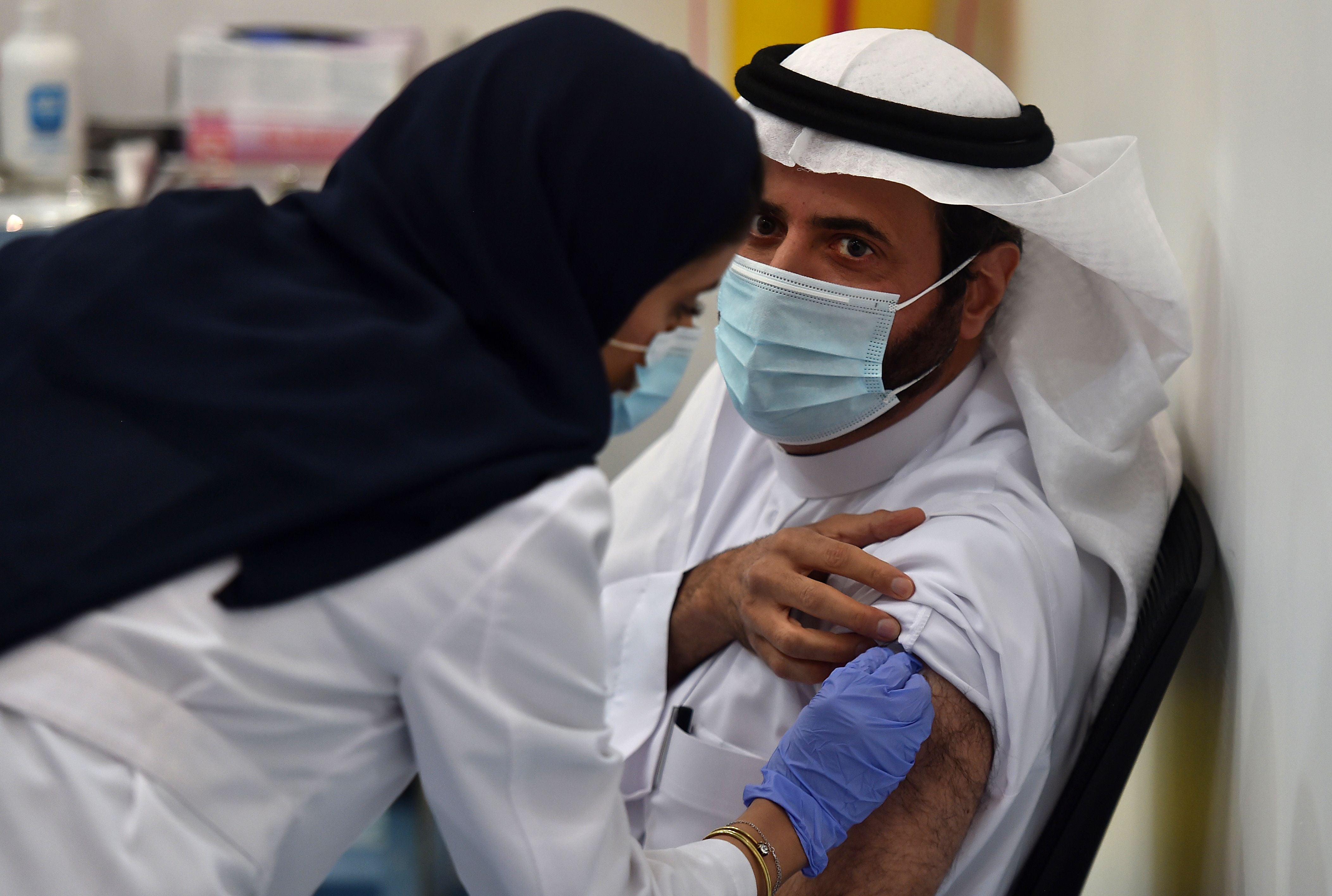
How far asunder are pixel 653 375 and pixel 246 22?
2437 millimetres

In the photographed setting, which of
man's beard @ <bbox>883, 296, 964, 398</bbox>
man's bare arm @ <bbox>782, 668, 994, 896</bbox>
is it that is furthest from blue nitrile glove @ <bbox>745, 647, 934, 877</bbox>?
man's beard @ <bbox>883, 296, 964, 398</bbox>

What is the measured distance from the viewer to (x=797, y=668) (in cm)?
144

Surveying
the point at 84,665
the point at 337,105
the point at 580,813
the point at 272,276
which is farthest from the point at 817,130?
the point at 337,105

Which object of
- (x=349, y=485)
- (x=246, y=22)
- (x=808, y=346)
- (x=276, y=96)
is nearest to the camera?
(x=349, y=485)

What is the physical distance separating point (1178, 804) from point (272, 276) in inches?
51.2

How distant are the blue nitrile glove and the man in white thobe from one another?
5cm

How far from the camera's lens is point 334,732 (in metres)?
0.92

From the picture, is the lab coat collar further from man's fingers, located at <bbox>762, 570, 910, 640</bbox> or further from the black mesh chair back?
the black mesh chair back

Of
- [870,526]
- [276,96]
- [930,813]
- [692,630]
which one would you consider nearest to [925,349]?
[870,526]

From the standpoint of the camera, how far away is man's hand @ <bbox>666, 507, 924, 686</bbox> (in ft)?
4.58

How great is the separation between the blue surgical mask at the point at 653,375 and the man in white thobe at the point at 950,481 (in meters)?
0.34

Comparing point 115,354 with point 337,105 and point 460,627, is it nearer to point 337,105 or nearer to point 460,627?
point 460,627

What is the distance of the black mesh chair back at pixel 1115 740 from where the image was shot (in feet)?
4.31

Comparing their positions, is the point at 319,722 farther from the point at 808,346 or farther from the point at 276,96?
the point at 276,96
